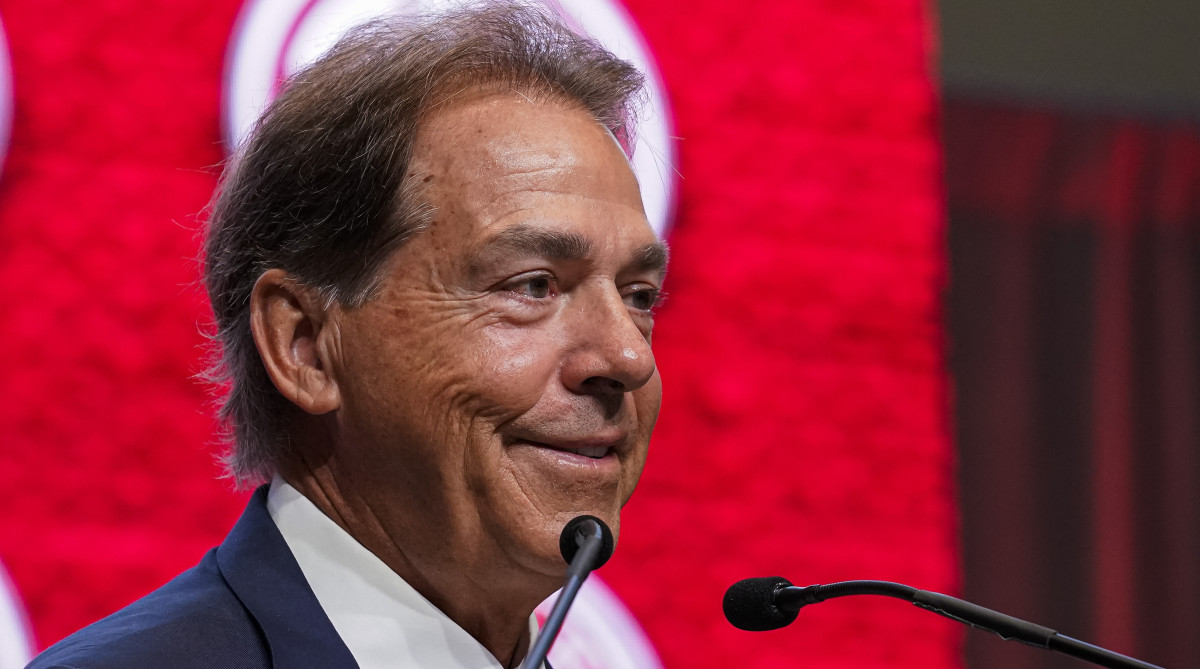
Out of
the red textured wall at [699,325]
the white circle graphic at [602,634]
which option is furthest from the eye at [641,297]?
the red textured wall at [699,325]

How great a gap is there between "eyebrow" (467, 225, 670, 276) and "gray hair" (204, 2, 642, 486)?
0.09 m

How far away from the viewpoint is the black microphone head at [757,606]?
1.40 metres

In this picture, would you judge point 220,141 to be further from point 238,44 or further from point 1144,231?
point 1144,231

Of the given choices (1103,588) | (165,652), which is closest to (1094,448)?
(1103,588)

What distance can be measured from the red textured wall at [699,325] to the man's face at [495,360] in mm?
934

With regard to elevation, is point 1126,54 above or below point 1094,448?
above

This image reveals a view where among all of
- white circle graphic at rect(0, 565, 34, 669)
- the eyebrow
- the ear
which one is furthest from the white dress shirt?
white circle graphic at rect(0, 565, 34, 669)

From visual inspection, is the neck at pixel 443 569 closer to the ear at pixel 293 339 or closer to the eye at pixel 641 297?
the ear at pixel 293 339

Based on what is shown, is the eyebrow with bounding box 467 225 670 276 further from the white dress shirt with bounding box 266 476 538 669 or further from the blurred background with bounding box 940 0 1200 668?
the blurred background with bounding box 940 0 1200 668

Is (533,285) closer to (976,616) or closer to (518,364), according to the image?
(518,364)

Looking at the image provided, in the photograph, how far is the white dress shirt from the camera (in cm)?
150

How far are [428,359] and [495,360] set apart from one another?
0.08 meters

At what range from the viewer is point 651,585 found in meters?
2.69

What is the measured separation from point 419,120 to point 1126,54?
3.36 meters
